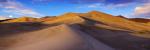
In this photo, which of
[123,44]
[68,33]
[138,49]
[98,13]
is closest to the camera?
[68,33]

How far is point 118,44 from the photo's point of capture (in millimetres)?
13430

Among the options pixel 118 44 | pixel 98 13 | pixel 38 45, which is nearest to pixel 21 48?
pixel 38 45

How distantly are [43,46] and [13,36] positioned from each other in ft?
9.47

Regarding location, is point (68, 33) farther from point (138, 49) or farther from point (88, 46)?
point (138, 49)

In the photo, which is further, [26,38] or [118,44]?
[118,44]

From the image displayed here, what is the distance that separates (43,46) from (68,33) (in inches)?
90.1

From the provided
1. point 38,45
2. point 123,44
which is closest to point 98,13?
point 123,44

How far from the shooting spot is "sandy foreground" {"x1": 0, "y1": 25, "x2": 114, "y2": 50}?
923cm

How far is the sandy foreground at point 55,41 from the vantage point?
923 cm

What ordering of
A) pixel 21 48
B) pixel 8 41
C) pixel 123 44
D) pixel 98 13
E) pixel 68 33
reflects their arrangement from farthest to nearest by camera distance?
pixel 98 13
pixel 123 44
pixel 68 33
pixel 8 41
pixel 21 48

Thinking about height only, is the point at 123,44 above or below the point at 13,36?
below

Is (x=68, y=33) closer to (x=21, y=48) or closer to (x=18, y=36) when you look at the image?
(x=18, y=36)

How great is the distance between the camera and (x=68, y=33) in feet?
37.3

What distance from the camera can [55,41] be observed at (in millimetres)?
10039
